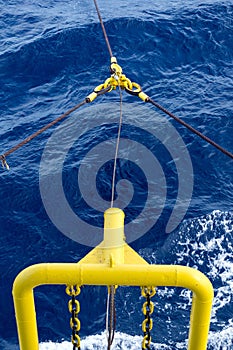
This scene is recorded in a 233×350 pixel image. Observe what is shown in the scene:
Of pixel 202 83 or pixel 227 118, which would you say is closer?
pixel 227 118

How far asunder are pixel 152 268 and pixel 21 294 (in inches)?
77.8

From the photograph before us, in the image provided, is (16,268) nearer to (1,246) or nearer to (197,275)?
(1,246)

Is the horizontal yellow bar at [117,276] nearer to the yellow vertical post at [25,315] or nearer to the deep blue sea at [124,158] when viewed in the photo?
the yellow vertical post at [25,315]

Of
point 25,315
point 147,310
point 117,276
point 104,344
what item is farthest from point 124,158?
point 117,276

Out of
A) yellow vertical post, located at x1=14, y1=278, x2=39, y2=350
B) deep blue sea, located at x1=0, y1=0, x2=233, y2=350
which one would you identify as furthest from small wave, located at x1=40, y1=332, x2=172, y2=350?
yellow vertical post, located at x1=14, y1=278, x2=39, y2=350

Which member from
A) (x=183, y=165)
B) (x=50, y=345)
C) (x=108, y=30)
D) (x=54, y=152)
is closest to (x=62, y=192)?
(x=54, y=152)

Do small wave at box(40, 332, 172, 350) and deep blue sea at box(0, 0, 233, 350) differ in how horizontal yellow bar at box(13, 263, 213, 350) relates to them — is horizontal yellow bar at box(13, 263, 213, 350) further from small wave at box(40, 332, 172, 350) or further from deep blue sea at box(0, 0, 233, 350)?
deep blue sea at box(0, 0, 233, 350)

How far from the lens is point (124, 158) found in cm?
2875

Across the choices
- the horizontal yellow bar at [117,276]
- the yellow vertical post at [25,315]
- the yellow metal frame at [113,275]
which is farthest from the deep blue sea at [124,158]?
the horizontal yellow bar at [117,276]

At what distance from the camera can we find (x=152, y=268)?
7406 mm

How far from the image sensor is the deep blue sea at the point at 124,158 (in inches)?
875

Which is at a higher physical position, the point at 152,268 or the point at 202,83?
the point at 202,83

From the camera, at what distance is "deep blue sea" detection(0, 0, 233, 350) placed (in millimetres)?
22234

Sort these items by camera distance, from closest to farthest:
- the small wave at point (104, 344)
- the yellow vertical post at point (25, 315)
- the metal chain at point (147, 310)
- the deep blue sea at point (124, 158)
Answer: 1. the yellow vertical post at point (25, 315)
2. the metal chain at point (147, 310)
3. the small wave at point (104, 344)
4. the deep blue sea at point (124, 158)
